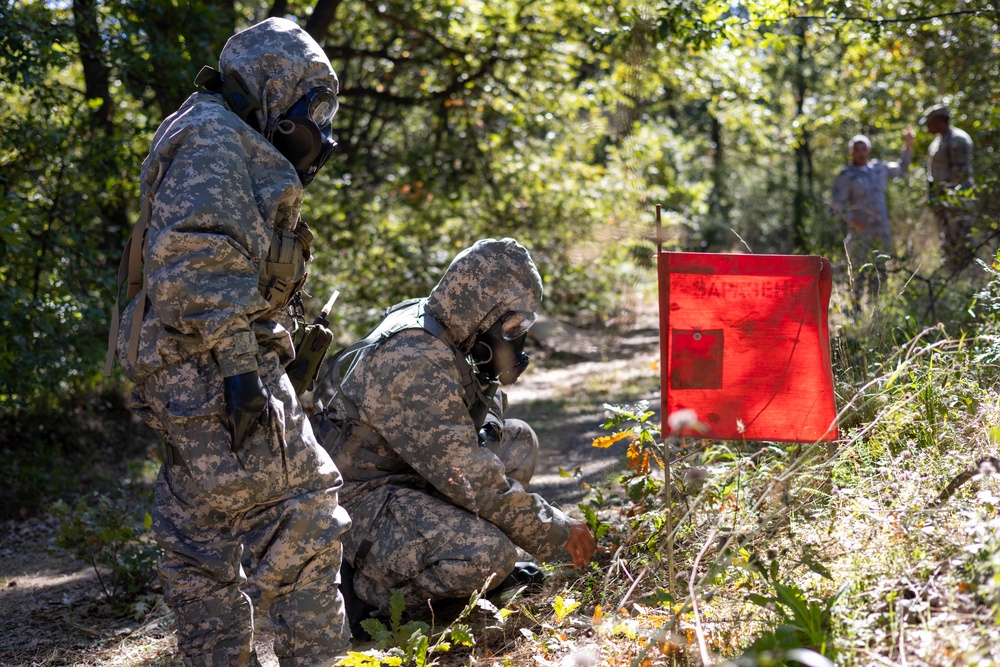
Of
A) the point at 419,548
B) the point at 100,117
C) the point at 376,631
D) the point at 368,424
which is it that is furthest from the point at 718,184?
the point at 376,631

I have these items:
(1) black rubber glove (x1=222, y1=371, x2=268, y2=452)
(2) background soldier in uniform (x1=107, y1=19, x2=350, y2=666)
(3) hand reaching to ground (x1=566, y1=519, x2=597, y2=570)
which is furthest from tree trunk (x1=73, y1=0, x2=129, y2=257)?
(3) hand reaching to ground (x1=566, y1=519, x2=597, y2=570)

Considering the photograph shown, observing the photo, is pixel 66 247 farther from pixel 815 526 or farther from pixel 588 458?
pixel 815 526

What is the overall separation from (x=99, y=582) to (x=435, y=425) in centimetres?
212

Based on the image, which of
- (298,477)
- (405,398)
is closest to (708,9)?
(405,398)

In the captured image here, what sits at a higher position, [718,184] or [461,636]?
[718,184]

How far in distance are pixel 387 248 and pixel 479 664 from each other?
23.1 feet

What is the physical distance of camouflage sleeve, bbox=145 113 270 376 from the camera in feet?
8.29

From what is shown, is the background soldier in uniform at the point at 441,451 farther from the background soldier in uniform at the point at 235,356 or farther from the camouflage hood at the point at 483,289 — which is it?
the background soldier in uniform at the point at 235,356

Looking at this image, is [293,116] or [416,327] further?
[416,327]

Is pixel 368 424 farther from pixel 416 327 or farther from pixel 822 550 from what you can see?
pixel 822 550

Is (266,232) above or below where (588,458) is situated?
above

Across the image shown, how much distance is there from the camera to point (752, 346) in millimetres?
3029

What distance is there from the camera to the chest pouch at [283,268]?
2.82 metres

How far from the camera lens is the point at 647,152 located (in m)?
9.85
